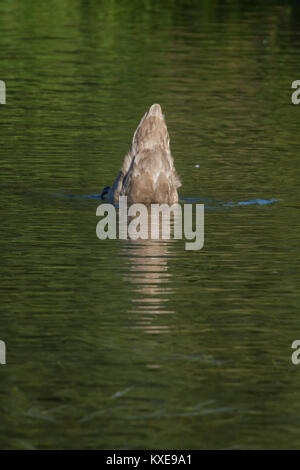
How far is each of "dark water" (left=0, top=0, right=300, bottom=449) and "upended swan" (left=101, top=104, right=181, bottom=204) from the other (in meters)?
0.56

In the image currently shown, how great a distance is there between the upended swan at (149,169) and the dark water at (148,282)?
56 centimetres

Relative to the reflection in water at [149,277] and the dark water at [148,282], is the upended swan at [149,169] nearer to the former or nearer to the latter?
the dark water at [148,282]

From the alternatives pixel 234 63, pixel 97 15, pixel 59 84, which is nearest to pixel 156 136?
pixel 59 84

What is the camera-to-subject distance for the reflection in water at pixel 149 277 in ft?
42.1

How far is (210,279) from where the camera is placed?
14305 millimetres

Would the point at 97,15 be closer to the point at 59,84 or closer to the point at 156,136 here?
the point at 59,84

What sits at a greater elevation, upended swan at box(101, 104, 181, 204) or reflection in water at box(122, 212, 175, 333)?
upended swan at box(101, 104, 181, 204)

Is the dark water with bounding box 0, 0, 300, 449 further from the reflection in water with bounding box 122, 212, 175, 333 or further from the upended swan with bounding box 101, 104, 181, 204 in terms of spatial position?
the upended swan with bounding box 101, 104, 181, 204

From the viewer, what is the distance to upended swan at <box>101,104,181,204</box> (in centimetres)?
1812

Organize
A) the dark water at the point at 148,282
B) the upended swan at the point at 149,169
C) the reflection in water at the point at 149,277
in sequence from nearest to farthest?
1. the dark water at the point at 148,282
2. the reflection in water at the point at 149,277
3. the upended swan at the point at 149,169

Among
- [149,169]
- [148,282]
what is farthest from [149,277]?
[149,169]

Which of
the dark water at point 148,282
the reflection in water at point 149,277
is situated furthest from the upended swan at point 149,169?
the reflection in water at point 149,277

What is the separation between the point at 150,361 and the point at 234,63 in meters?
27.5

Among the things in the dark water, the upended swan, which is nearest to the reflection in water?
the dark water
